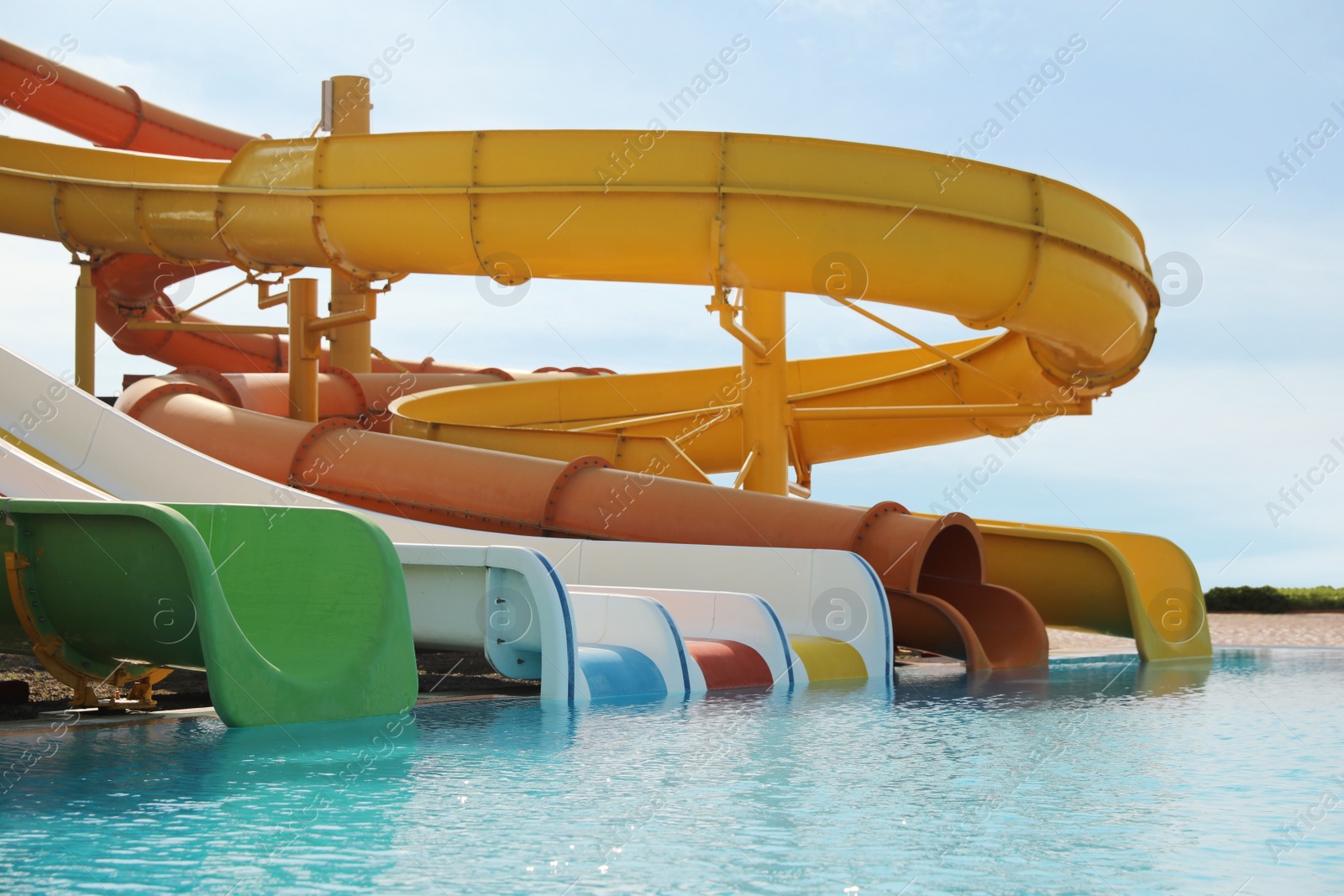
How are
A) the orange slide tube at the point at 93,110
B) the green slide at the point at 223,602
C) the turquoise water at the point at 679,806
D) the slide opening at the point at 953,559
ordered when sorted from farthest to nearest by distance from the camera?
the orange slide tube at the point at 93,110 → the slide opening at the point at 953,559 → the green slide at the point at 223,602 → the turquoise water at the point at 679,806

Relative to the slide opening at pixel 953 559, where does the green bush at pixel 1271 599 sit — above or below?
below

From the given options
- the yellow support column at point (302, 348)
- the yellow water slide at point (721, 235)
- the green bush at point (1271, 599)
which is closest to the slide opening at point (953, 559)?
the yellow water slide at point (721, 235)

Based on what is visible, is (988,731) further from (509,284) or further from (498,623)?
(509,284)

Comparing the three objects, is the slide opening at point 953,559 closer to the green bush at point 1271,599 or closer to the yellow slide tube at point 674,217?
the yellow slide tube at point 674,217

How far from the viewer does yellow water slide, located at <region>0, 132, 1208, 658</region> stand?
10.7 meters

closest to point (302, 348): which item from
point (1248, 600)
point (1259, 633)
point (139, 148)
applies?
point (139, 148)

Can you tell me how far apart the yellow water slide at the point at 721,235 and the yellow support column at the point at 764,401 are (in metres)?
0.02

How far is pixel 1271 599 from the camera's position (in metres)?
20.6

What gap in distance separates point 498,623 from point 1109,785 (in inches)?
136

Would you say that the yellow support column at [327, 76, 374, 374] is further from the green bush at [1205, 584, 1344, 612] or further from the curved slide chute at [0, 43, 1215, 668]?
the green bush at [1205, 584, 1344, 612]

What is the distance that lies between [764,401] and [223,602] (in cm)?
850

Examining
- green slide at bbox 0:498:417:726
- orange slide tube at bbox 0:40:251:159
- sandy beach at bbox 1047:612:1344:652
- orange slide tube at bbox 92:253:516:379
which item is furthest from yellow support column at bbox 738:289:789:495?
orange slide tube at bbox 0:40:251:159

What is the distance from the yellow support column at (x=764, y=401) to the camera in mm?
12891

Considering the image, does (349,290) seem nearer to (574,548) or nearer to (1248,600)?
(574,548)
